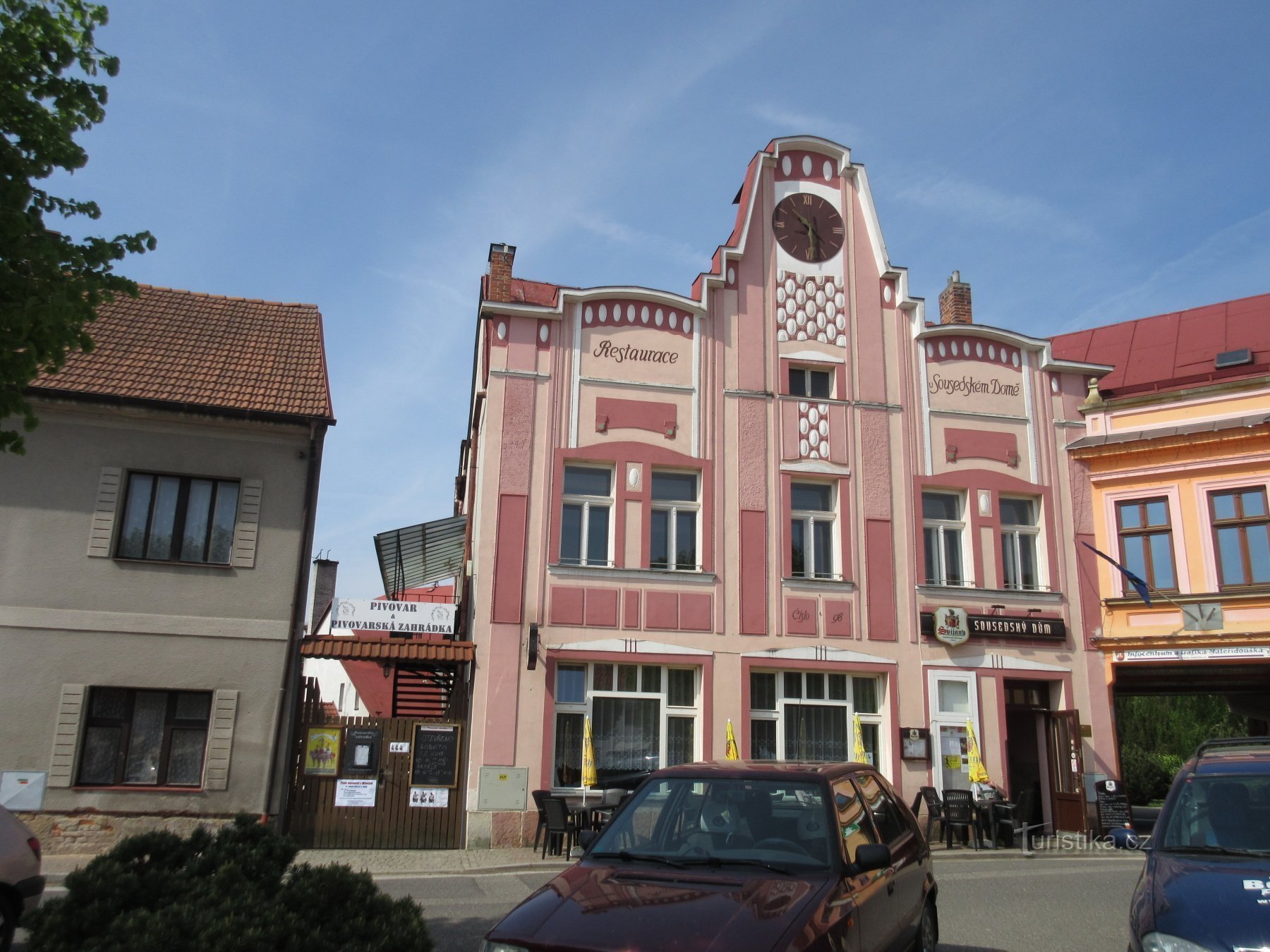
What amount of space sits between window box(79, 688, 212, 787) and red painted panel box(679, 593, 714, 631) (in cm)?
762

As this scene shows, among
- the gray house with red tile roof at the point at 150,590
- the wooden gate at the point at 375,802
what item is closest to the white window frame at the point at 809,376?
the gray house with red tile roof at the point at 150,590

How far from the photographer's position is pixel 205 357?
58.9 ft

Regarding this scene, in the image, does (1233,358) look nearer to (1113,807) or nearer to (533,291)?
(1113,807)

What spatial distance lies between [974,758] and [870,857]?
13150 millimetres

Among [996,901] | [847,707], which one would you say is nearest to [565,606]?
[847,707]

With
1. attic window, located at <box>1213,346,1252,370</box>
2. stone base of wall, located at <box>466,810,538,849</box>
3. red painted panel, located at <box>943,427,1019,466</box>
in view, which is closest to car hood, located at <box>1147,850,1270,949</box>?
stone base of wall, located at <box>466,810,538,849</box>

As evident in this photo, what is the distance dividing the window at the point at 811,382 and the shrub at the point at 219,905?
14547mm

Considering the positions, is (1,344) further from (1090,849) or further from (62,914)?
(1090,849)

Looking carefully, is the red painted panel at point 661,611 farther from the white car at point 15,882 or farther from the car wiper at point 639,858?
the car wiper at point 639,858

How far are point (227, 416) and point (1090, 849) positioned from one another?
→ 15.8m

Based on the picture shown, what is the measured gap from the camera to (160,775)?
50.7ft

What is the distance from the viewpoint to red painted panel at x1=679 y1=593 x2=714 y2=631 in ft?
58.5

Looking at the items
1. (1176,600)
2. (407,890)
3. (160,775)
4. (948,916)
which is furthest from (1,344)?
(1176,600)

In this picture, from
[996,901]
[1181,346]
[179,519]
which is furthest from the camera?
[1181,346]
